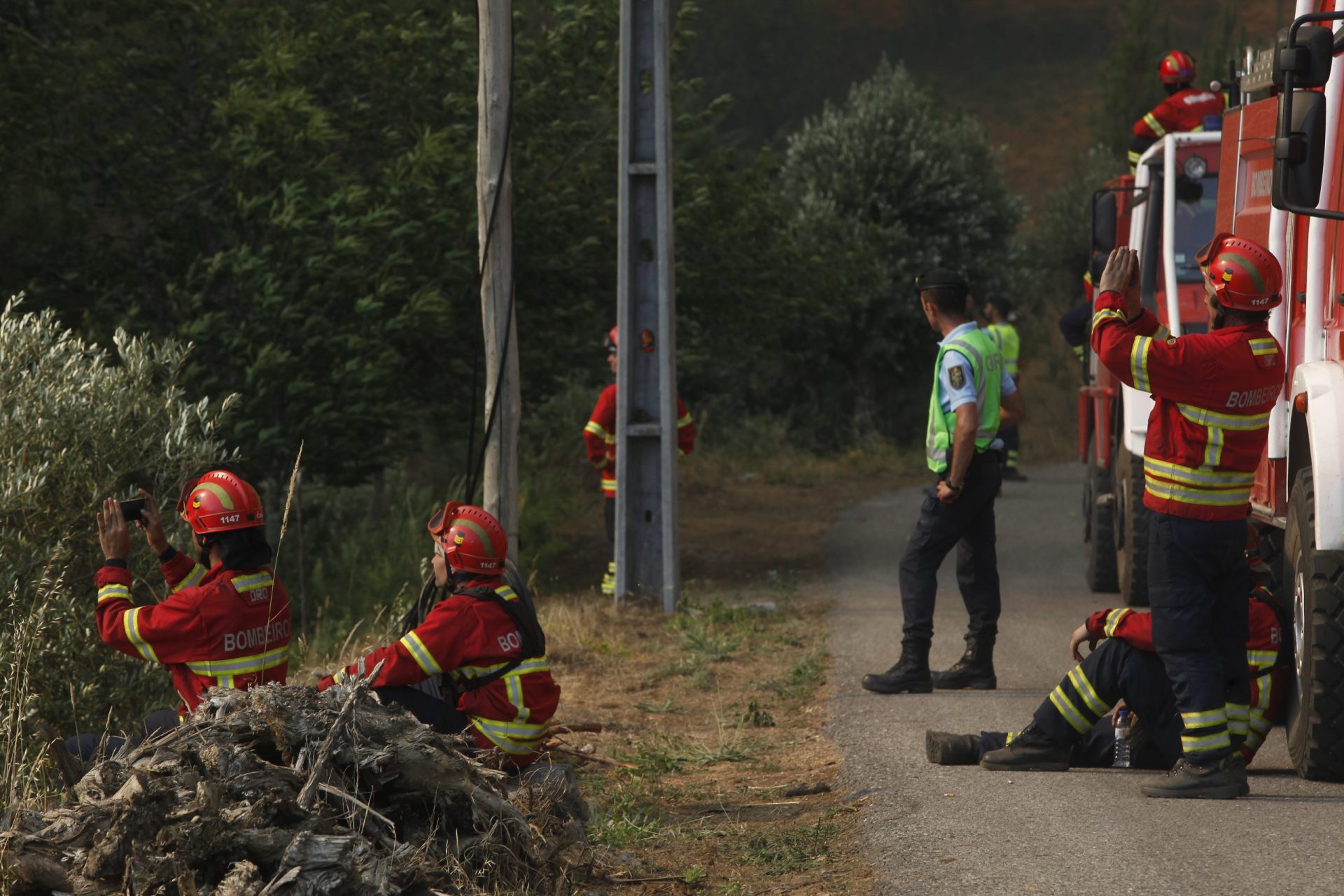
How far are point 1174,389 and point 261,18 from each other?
940cm

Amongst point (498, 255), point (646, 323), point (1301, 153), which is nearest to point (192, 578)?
point (498, 255)

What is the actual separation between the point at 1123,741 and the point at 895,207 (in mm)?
18419

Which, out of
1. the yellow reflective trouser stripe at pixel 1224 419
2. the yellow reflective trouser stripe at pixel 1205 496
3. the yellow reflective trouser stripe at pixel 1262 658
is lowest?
the yellow reflective trouser stripe at pixel 1262 658

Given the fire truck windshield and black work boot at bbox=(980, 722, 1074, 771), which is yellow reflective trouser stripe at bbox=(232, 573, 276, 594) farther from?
the fire truck windshield

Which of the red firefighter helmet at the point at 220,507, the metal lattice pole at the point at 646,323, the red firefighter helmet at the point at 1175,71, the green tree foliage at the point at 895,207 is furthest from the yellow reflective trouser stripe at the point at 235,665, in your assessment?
the green tree foliage at the point at 895,207

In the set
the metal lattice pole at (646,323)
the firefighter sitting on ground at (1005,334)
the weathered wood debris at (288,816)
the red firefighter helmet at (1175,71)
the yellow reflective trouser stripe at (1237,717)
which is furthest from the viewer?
the firefighter sitting on ground at (1005,334)

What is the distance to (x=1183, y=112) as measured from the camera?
34.0 feet

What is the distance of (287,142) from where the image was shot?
11.1 metres

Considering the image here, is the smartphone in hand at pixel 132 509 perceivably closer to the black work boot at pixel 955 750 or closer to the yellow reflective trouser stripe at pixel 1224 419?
the black work boot at pixel 955 750

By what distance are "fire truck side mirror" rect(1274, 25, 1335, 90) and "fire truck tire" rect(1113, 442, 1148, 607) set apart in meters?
4.23

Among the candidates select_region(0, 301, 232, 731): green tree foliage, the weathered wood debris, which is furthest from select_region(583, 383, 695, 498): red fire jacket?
the weathered wood debris

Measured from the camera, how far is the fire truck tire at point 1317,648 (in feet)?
17.3

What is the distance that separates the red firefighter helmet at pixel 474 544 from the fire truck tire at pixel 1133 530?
4918mm

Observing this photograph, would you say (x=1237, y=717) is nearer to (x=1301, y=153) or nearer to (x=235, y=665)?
(x=1301, y=153)
